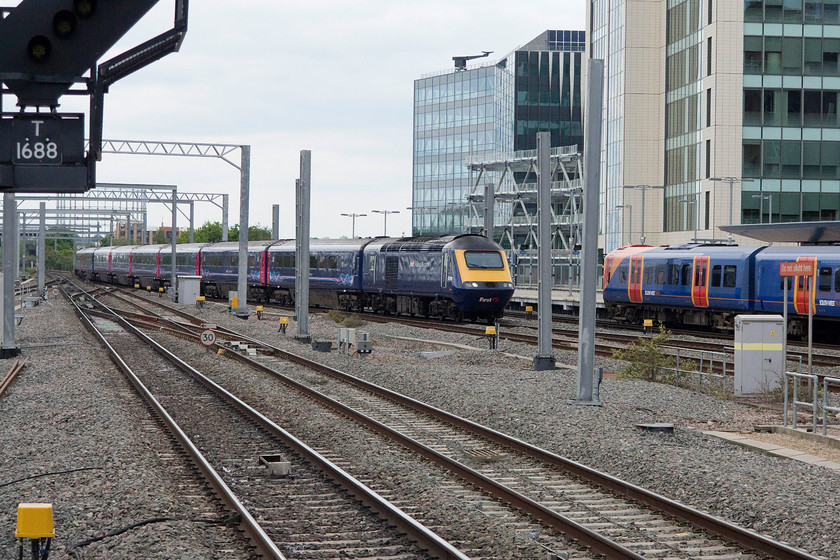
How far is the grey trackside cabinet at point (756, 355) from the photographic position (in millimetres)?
19203

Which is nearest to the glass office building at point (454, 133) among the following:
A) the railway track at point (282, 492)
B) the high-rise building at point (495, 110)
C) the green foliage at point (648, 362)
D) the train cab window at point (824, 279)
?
the high-rise building at point (495, 110)

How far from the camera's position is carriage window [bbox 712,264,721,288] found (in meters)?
35.7

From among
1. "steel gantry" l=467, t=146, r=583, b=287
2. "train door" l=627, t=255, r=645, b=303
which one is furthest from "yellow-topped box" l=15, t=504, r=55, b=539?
"steel gantry" l=467, t=146, r=583, b=287

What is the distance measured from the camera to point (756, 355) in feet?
63.4

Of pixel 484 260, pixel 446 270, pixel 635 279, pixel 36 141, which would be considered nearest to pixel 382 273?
pixel 446 270

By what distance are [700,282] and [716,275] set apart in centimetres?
91

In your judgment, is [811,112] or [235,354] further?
[811,112]

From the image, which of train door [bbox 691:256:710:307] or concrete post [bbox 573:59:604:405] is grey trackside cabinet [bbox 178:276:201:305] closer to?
train door [bbox 691:256:710:307]

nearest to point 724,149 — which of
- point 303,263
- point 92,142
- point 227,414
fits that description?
point 303,263

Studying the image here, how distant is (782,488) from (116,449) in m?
Answer: 8.08

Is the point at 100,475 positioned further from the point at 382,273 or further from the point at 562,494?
the point at 382,273

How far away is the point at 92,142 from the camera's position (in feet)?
30.3

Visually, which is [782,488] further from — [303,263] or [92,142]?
[303,263]

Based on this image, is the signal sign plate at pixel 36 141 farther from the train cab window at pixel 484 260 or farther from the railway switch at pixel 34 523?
the train cab window at pixel 484 260
